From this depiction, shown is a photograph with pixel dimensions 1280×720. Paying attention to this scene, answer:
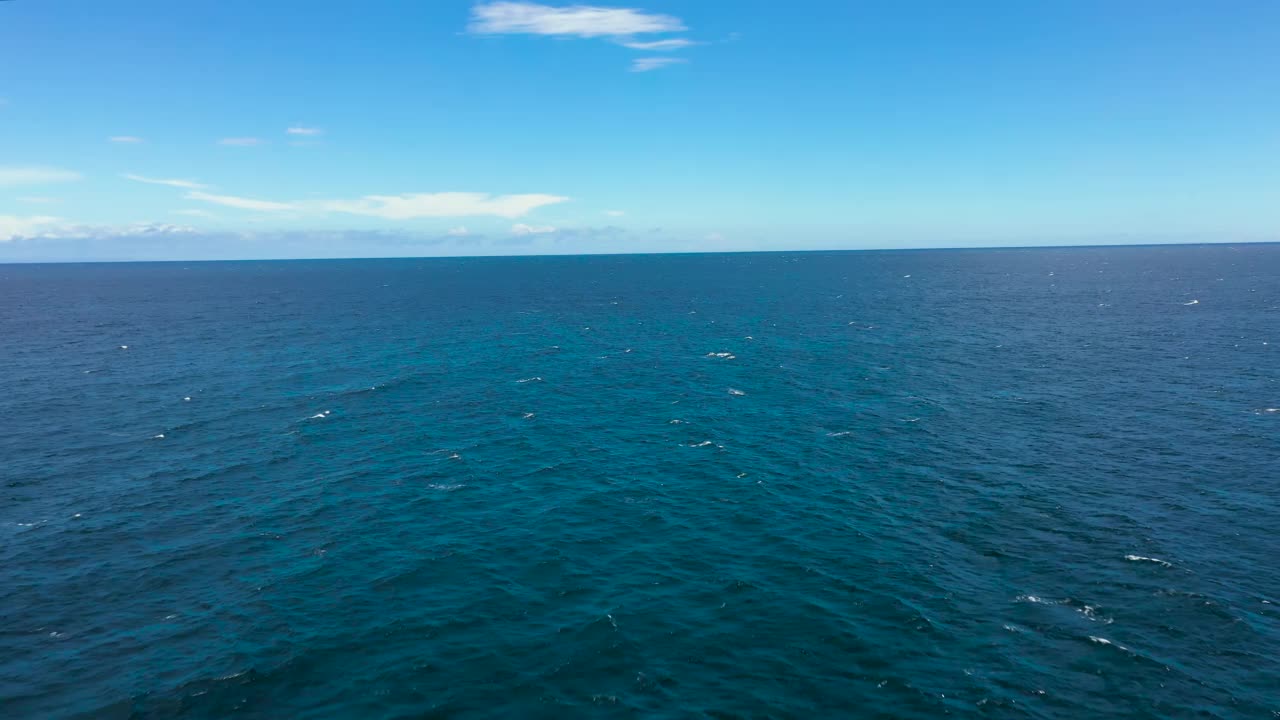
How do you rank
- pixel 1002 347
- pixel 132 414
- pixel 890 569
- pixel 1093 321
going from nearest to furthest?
1. pixel 890 569
2. pixel 132 414
3. pixel 1002 347
4. pixel 1093 321

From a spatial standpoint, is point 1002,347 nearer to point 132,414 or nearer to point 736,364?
point 736,364

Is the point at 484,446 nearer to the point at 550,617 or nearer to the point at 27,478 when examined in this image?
the point at 550,617

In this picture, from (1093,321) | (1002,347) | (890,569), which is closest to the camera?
(890,569)

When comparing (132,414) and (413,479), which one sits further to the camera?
(132,414)

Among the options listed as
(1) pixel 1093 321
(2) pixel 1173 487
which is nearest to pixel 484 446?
(2) pixel 1173 487

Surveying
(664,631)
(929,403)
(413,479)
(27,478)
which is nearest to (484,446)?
(413,479)

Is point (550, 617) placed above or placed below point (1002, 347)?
below
